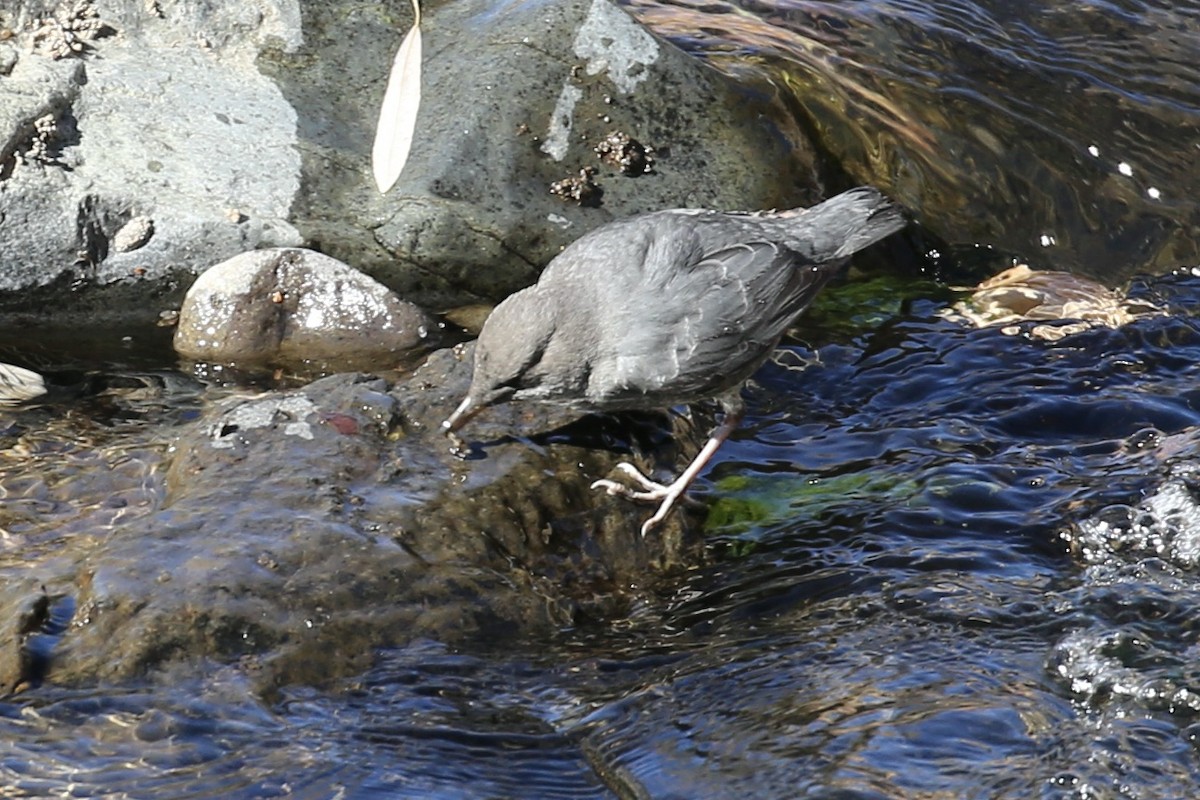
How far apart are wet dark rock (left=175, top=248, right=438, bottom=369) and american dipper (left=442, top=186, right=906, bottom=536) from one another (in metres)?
0.96

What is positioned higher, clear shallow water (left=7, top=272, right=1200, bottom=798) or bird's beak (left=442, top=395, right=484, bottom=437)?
bird's beak (left=442, top=395, right=484, bottom=437)

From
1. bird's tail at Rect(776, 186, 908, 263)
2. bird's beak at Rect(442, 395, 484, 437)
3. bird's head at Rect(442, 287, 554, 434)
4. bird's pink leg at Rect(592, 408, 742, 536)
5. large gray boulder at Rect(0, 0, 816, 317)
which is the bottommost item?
bird's pink leg at Rect(592, 408, 742, 536)

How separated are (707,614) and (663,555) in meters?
0.41

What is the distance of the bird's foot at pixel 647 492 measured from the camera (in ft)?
15.5

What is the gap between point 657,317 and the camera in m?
5.05

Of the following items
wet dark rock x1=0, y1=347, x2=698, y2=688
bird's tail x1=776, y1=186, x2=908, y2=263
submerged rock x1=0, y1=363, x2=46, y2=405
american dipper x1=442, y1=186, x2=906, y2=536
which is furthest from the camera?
bird's tail x1=776, y1=186, x2=908, y2=263

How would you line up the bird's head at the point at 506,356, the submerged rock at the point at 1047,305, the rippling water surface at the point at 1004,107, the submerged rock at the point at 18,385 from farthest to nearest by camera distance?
1. the rippling water surface at the point at 1004,107
2. the submerged rock at the point at 1047,305
3. the submerged rock at the point at 18,385
4. the bird's head at the point at 506,356

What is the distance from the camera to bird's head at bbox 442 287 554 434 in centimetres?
467

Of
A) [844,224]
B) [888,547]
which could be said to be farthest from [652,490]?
[844,224]

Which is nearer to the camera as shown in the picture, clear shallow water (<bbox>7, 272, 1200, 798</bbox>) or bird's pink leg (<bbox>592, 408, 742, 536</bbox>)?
clear shallow water (<bbox>7, 272, 1200, 798</bbox>)

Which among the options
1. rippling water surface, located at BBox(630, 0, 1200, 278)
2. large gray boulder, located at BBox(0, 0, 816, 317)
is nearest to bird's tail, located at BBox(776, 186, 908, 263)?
large gray boulder, located at BBox(0, 0, 816, 317)

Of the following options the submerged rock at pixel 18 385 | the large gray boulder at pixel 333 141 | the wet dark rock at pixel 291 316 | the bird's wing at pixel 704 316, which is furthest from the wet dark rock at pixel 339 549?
the large gray boulder at pixel 333 141

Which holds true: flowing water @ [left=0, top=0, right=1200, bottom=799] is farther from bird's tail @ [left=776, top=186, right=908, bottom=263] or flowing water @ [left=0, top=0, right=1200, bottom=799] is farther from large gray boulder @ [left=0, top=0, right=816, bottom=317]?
bird's tail @ [left=776, top=186, right=908, bottom=263]

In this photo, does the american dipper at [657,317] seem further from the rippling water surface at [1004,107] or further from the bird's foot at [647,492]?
the rippling water surface at [1004,107]
